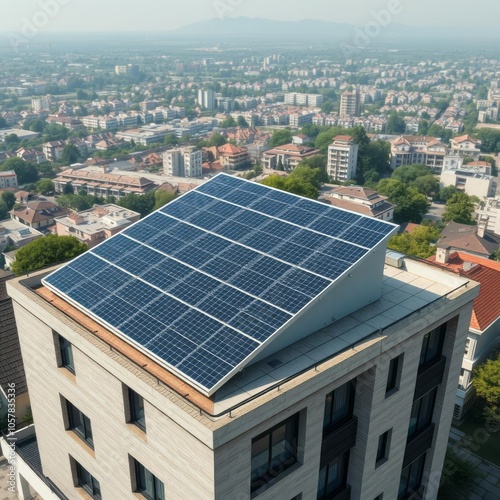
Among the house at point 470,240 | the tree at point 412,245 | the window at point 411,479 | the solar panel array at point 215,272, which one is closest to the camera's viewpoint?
the solar panel array at point 215,272

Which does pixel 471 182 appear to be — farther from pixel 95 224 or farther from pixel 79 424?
pixel 79 424

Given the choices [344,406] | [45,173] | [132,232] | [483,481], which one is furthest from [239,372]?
[45,173]

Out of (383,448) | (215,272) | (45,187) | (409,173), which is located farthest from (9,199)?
(383,448)

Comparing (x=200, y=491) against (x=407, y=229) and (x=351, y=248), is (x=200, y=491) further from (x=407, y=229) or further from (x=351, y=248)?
(x=407, y=229)

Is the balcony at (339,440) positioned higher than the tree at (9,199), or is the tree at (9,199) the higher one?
the balcony at (339,440)

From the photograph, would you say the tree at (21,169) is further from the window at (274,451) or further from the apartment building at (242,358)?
the window at (274,451)

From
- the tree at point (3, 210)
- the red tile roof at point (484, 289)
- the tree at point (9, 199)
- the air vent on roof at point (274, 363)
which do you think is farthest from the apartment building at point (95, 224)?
the air vent on roof at point (274, 363)
